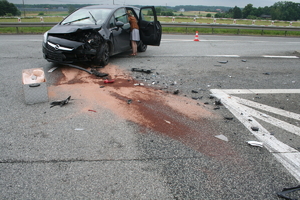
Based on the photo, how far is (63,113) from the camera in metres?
4.61

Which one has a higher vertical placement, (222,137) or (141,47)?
(141,47)

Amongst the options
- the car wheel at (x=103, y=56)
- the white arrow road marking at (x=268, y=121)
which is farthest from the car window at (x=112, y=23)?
the white arrow road marking at (x=268, y=121)

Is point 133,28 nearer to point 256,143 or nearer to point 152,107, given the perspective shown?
point 152,107

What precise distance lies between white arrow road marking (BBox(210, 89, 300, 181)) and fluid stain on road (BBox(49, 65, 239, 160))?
56 cm

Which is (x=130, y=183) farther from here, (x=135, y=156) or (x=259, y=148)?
(x=259, y=148)

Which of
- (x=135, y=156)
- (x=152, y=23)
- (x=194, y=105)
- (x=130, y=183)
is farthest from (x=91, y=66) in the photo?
(x=130, y=183)

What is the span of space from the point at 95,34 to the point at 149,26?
281 cm

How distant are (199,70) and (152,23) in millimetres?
2900

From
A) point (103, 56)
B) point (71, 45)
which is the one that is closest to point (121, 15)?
point (103, 56)

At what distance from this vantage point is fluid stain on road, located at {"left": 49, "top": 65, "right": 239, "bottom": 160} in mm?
3811

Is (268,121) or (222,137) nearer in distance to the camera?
(222,137)

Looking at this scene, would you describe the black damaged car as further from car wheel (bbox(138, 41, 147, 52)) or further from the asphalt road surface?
the asphalt road surface

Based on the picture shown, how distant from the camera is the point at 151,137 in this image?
12.6 ft

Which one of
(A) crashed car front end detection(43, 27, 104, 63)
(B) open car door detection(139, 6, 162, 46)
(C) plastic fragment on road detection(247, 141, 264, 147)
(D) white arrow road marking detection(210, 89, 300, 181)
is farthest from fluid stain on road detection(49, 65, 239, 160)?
(B) open car door detection(139, 6, 162, 46)
